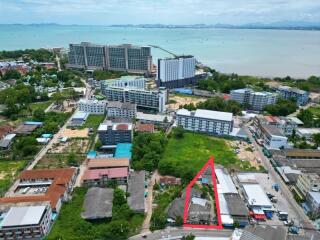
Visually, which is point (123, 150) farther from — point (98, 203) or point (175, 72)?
point (175, 72)

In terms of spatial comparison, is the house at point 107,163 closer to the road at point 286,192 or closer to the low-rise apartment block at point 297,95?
the road at point 286,192

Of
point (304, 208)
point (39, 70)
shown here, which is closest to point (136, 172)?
point (304, 208)

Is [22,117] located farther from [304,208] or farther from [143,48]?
[304,208]

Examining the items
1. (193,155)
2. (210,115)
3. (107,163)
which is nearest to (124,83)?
(210,115)

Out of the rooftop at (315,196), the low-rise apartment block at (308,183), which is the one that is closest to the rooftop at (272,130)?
the low-rise apartment block at (308,183)

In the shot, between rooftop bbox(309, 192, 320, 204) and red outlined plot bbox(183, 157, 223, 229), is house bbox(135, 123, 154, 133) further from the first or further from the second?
rooftop bbox(309, 192, 320, 204)

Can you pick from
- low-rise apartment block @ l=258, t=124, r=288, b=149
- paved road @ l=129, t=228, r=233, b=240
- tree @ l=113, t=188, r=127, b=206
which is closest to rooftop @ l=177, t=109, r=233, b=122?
low-rise apartment block @ l=258, t=124, r=288, b=149

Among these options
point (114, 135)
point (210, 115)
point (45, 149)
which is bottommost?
point (45, 149)
